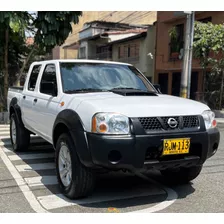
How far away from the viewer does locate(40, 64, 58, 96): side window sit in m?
4.89

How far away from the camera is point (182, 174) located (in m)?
4.94

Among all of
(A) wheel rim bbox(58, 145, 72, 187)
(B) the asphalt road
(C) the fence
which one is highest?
(A) wheel rim bbox(58, 145, 72, 187)

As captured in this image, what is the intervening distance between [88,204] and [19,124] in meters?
3.22

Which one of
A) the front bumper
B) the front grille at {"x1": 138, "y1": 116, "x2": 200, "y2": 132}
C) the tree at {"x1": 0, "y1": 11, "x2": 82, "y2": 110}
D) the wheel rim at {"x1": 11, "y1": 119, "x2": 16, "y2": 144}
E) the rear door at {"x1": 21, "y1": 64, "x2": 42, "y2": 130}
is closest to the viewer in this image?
the front bumper

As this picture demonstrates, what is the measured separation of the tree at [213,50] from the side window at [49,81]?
10204 millimetres

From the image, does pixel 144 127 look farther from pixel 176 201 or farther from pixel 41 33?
pixel 41 33

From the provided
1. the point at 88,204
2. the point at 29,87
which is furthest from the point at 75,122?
the point at 29,87

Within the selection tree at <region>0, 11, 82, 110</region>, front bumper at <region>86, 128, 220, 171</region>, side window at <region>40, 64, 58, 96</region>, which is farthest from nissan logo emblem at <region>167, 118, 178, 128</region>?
tree at <region>0, 11, 82, 110</region>

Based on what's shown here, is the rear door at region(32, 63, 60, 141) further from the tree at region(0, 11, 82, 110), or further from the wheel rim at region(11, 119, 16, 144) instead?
the tree at region(0, 11, 82, 110)

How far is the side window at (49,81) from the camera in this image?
16.0ft

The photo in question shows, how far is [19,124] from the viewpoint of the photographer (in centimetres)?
674

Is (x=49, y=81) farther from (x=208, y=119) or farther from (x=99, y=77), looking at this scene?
(x=208, y=119)

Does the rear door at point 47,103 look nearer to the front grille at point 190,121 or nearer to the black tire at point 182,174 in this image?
the front grille at point 190,121

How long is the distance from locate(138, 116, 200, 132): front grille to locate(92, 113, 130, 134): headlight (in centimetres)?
19
